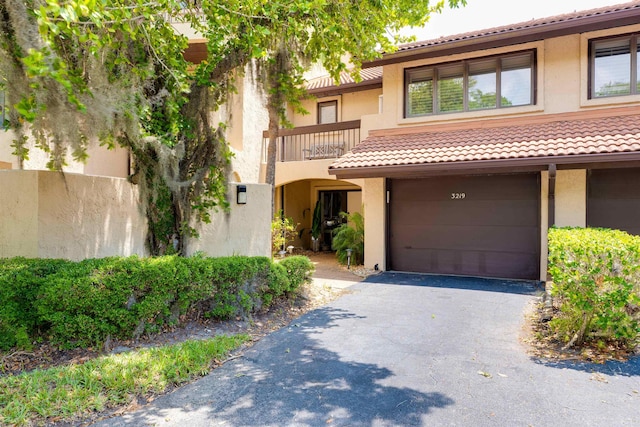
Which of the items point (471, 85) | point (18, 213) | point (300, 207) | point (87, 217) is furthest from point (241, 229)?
point (300, 207)

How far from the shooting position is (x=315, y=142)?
14102 millimetres

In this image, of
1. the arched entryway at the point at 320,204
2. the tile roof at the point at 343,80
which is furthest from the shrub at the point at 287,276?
the tile roof at the point at 343,80

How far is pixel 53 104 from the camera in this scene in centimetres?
409

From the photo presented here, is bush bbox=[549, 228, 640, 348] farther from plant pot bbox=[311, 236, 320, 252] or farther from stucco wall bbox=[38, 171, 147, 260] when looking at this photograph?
plant pot bbox=[311, 236, 320, 252]

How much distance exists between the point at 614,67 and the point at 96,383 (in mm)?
11460

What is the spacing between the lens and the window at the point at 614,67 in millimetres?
8594

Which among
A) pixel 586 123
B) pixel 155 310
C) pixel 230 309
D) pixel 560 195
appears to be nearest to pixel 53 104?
pixel 155 310

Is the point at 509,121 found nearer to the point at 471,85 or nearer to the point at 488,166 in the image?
the point at 471,85

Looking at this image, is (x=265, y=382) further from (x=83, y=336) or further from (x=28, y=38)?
(x=28, y=38)

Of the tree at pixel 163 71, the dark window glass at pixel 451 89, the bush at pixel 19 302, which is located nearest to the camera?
the tree at pixel 163 71

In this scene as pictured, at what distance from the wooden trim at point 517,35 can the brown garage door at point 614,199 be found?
3.23m

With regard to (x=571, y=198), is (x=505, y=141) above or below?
above

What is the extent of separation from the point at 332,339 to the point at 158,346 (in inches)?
A: 87.7

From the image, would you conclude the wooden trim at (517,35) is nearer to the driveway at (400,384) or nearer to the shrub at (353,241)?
the shrub at (353,241)
